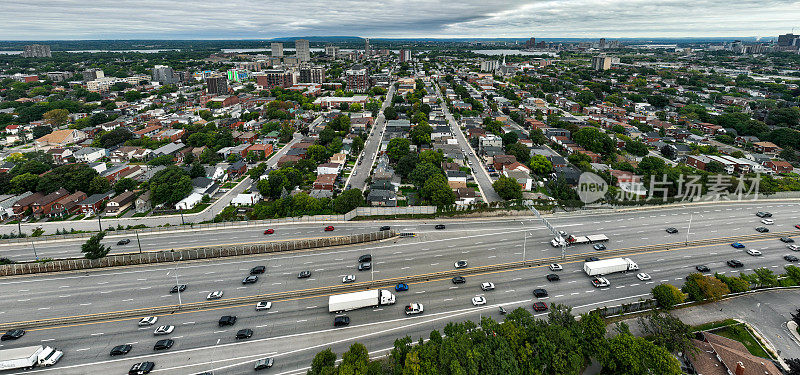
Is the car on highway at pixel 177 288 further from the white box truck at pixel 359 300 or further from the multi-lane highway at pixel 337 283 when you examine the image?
the white box truck at pixel 359 300

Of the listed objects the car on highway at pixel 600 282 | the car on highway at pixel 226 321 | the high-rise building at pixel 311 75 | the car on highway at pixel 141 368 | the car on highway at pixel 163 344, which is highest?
the high-rise building at pixel 311 75

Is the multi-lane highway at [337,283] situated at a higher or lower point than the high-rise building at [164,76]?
lower

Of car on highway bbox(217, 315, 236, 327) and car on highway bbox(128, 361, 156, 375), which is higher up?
Result: car on highway bbox(217, 315, 236, 327)

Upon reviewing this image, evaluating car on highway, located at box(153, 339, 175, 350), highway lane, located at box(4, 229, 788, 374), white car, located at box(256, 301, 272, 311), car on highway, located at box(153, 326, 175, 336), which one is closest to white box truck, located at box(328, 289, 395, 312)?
highway lane, located at box(4, 229, 788, 374)

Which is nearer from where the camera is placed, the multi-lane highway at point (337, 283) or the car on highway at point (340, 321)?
the multi-lane highway at point (337, 283)

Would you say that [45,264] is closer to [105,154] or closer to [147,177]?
[147,177]

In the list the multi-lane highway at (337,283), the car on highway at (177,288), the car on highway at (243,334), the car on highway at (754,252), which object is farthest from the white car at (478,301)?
the car on highway at (754,252)

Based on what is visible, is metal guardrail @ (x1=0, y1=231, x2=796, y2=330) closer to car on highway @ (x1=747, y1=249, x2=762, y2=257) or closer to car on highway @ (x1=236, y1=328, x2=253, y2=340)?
car on highway @ (x1=747, y1=249, x2=762, y2=257)

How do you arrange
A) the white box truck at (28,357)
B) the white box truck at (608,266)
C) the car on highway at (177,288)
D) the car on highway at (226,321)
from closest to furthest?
the white box truck at (28,357) → the car on highway at (226,321) → the car on highway at (177,288) → the white box truck at (608,266)
